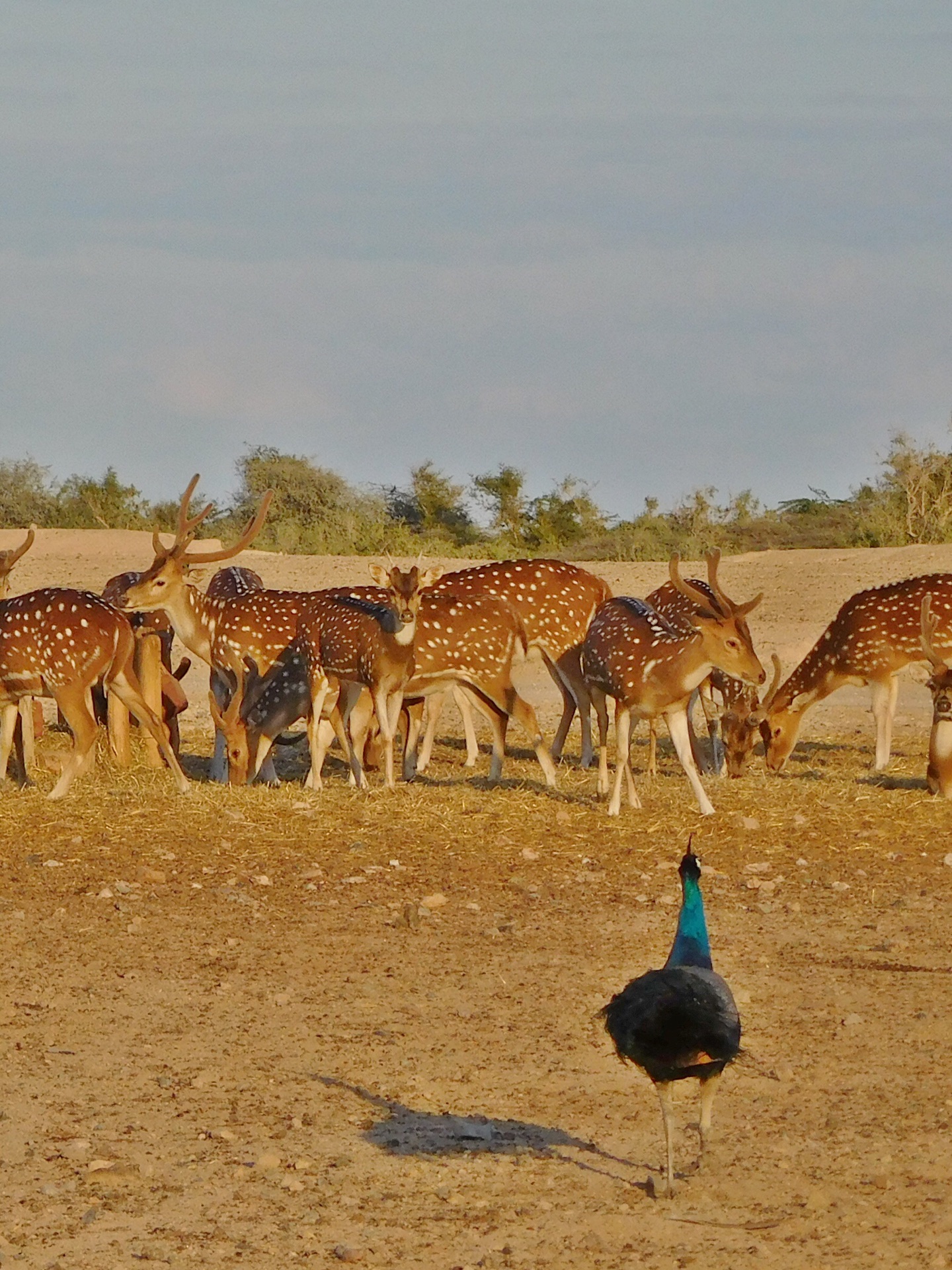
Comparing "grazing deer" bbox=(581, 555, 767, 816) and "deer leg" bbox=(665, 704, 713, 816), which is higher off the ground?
"grazing deer" bbox=(581, 555, 767, 816)

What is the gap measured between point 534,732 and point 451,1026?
551 cm

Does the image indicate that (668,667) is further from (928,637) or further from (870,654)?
(870,654)

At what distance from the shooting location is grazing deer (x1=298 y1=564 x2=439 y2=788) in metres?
12.5

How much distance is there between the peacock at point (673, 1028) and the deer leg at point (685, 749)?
5522 millimetres

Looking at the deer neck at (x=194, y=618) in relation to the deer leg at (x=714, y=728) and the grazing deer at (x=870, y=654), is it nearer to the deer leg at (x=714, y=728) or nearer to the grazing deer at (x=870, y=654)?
the deer leg at (x=714, y=728)

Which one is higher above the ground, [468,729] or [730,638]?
[730,638]

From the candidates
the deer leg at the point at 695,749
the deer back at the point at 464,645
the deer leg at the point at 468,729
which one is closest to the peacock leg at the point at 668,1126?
the deer back at the point at 464,645

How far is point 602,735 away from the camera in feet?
39.2

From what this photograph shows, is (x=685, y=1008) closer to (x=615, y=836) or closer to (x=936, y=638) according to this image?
(x=615, y=836)

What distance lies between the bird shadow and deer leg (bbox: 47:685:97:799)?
601 cm

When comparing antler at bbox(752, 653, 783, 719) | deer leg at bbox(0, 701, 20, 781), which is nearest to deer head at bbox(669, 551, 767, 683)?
antler at bbox(752, 653, 783, 719)

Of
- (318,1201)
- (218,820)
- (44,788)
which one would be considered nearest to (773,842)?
(218,820)

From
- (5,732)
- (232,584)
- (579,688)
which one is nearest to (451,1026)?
(5,732)

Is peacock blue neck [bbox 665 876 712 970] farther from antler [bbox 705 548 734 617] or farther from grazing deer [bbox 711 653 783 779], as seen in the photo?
grazing deer [bbox 711 653 783 779]
